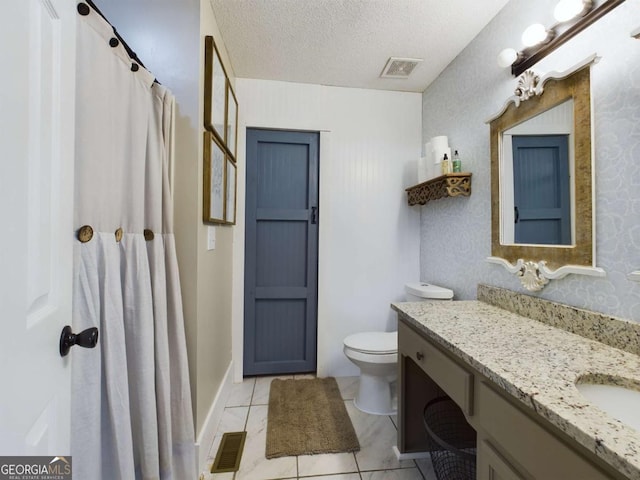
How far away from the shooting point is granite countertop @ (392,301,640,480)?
0.53 m

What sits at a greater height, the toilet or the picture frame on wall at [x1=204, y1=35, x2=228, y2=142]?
the picture frame on wall at [x1=204, y1=35, x2=228, y2=142]

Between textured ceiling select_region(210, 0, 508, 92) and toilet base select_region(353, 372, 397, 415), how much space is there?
2168mm

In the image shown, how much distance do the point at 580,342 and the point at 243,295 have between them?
199 centimetres

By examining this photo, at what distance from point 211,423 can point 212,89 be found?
179 centimetres

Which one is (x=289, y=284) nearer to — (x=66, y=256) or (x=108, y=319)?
(x=108, y=319)

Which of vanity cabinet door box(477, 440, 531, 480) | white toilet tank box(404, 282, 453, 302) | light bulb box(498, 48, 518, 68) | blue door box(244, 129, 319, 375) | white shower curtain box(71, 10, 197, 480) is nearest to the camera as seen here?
vanity cabinet door box(477, 440, 531, 480)

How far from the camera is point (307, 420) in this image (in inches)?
70.7

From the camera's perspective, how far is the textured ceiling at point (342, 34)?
156 centimetres

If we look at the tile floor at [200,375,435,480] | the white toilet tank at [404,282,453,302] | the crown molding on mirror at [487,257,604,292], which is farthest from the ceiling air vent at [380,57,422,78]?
the tile floor at [200,375,435,480]

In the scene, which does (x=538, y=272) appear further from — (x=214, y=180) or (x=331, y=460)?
(x=214, y=180)

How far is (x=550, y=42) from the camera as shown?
1.25 metres

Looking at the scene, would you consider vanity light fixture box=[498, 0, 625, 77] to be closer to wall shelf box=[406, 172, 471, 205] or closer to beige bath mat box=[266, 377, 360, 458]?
wall shelf box=[406, 172, 471, 205]

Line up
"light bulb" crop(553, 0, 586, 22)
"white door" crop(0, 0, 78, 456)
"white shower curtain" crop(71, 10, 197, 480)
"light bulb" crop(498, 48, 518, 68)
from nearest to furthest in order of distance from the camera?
1. "white door" crop(0, 0, 78, 456)
2. "white shower curtain" crop(71, 10, 197, 480)
3. "light bulb" crop(553, 0, 586, 22)
4. "light bulb" crop(498, 48, 518, 68)

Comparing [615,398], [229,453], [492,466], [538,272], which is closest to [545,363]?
[615,398]
